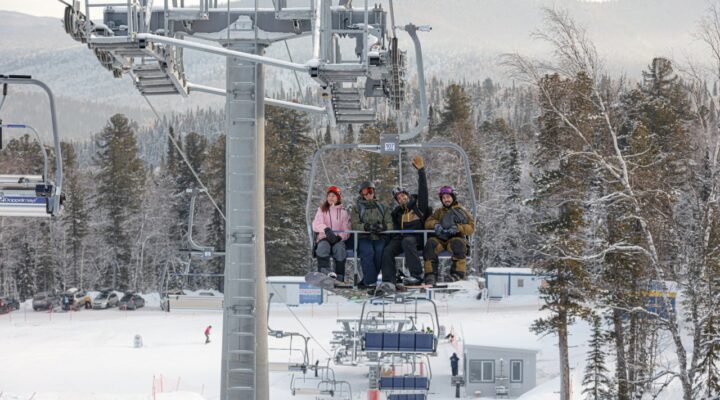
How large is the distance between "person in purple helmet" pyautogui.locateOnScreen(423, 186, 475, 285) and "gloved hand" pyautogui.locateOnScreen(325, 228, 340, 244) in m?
1.12

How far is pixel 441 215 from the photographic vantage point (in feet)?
45.2

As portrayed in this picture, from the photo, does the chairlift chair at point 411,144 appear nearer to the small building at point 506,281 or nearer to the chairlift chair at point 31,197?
the chairlift chair at point 31,197

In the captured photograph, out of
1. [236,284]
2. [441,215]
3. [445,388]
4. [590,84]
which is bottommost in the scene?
[445,388]

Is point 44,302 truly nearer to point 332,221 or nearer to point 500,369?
point 500,369

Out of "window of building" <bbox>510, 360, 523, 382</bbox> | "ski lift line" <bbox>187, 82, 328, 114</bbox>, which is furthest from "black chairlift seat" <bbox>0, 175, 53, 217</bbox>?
"window of building" <bbox>510, 360, 523, 382</bbox>

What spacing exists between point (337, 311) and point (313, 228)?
43164 millimetres

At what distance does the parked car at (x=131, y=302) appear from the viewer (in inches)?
2370

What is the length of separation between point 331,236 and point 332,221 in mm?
220

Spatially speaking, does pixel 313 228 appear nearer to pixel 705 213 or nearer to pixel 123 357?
pixel 705 213

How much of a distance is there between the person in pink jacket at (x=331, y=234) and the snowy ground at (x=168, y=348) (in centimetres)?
1189

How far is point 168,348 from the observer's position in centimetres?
4397

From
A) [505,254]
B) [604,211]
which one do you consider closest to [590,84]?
[604,211]

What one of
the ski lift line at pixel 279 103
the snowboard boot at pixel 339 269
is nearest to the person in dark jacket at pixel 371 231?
the snowboard boot at pixel 339 269

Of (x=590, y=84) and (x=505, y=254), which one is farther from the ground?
(x=590, y=84)
